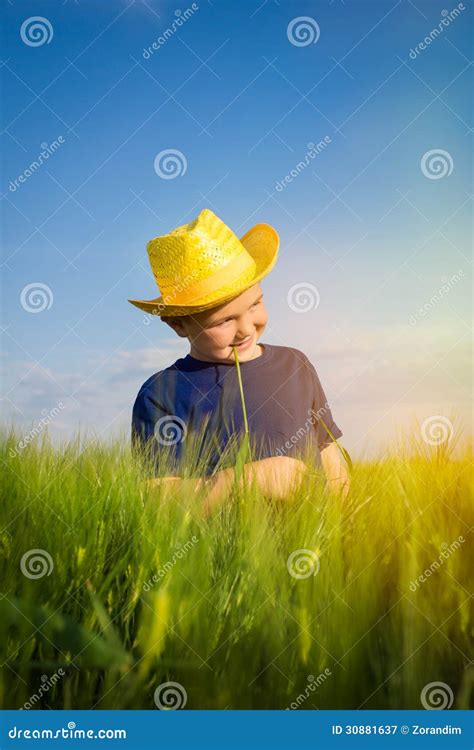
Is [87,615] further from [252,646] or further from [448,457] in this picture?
[448,457]

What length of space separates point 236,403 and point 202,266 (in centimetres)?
44

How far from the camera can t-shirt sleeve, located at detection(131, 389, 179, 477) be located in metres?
1.84

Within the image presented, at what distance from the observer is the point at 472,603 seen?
150 cm

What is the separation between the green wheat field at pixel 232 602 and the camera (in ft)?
4.67

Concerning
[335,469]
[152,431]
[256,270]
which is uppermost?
[256,270]

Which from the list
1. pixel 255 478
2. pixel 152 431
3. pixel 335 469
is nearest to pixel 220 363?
pixel 152 431

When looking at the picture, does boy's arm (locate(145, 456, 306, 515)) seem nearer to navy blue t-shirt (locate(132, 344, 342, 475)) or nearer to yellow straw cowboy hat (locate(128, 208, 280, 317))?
navy blue t-shirt (locate(132, 344, 342, 475))

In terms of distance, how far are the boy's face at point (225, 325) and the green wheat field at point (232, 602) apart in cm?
69

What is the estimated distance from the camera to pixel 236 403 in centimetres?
232

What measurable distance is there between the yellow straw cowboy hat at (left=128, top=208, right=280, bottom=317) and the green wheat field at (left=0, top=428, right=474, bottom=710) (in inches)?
27.5

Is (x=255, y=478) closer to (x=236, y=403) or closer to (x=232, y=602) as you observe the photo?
(x=232, y=602)

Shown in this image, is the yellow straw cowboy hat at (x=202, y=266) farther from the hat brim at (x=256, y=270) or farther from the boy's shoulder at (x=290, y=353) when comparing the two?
the boy's shoulder at (x=290, y=353)

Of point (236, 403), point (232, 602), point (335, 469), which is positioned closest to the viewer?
point (232, 602)

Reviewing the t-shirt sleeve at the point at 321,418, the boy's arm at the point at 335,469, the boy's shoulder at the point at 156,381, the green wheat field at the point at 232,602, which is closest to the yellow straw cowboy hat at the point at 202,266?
the boy's shoulder at the point at 156,381
